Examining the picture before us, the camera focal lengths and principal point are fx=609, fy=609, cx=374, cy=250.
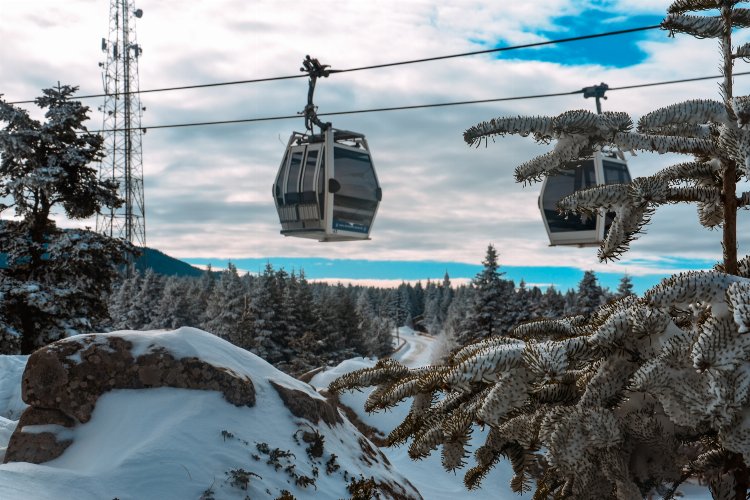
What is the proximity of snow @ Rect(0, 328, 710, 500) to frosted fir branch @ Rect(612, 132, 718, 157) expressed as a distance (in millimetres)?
2816

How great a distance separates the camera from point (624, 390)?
2.84 m

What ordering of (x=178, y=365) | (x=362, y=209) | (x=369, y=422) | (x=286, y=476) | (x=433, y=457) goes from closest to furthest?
(x=286, y=476), (x=178, y=365), (x=362, y=209), (x=433, y=457), (x=369, y=422)

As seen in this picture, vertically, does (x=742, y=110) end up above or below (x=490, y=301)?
above

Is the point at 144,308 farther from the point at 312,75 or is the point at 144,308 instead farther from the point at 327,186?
the point at 312,75

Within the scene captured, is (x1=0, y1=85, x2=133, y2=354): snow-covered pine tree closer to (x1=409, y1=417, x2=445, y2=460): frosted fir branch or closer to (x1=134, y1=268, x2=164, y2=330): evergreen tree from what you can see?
(x1=409, y1=417, x2=445, y2=460): frosted fir branch

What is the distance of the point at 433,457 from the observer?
18.3m

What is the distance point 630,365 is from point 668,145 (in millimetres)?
1214

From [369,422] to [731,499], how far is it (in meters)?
19.0

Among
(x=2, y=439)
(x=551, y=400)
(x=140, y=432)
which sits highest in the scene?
(x=551, y=400)

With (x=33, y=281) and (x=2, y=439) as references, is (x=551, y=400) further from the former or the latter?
(x=33, y=281)

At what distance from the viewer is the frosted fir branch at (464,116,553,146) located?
10.0 feet

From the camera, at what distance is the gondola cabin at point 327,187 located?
15.3 metres

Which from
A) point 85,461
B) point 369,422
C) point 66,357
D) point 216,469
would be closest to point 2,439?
point 66,357

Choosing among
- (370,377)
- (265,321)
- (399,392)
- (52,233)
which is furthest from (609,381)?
(265,321)
